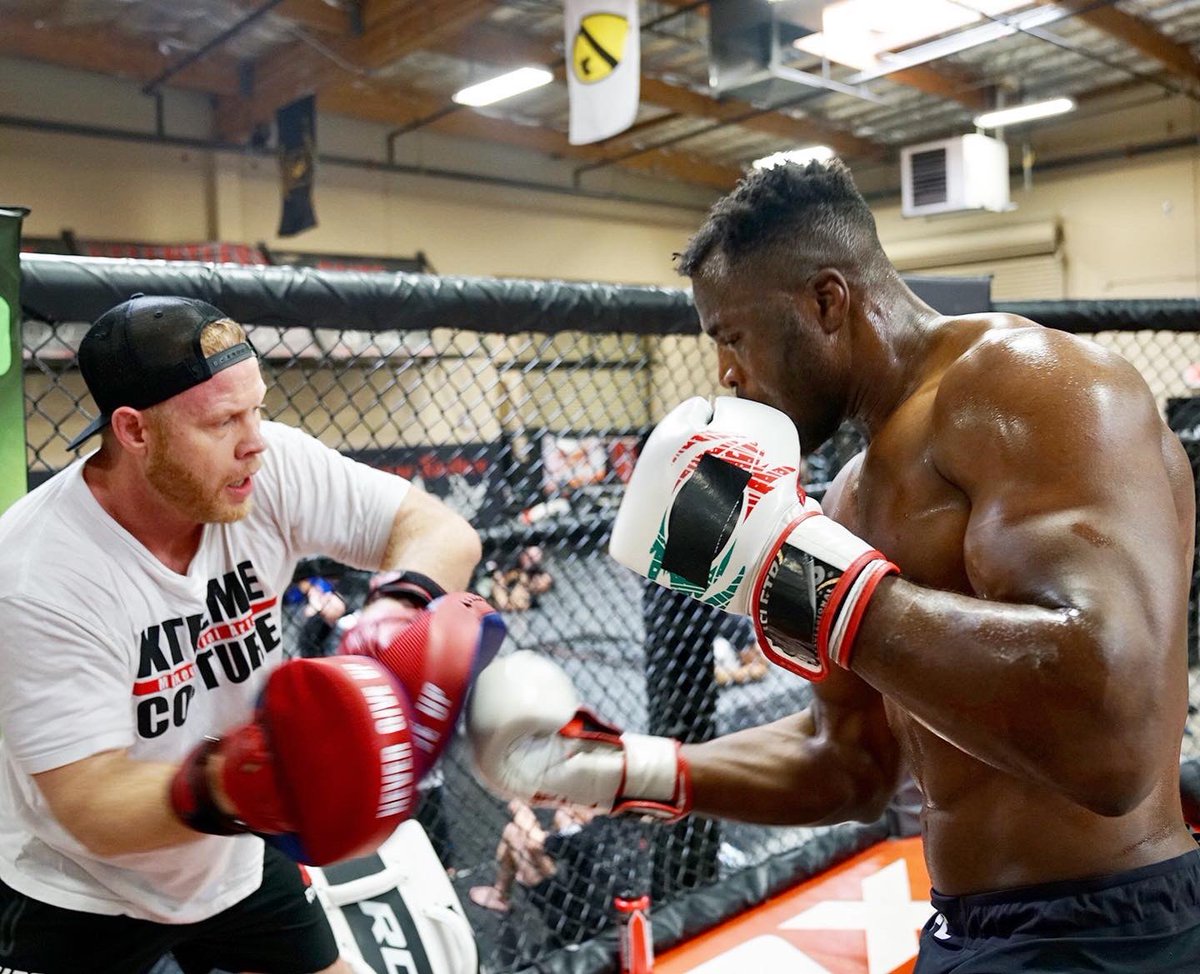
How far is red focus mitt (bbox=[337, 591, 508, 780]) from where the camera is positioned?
1.04 metres

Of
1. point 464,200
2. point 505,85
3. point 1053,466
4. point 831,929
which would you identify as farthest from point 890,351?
point 464,200

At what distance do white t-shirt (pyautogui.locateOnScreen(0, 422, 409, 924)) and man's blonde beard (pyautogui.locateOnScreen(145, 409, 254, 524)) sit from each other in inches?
3.0

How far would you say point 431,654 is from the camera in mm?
1064

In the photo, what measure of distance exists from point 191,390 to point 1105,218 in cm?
996

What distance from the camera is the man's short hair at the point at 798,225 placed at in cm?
128

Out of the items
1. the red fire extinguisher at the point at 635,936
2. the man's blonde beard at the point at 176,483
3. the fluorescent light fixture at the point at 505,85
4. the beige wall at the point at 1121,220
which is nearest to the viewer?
the man's blonde beard at the point at 176,483

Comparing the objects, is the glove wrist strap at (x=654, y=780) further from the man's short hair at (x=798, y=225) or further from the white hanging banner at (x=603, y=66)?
the white hanging banner at (x=603, y=66)

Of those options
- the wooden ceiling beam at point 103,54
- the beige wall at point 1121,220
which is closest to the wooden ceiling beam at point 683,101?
the beige wall at point 1121,220

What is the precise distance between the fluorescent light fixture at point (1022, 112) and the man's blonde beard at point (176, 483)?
332 inches

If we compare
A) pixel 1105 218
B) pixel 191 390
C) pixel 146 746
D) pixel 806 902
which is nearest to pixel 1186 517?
pixel 191 390

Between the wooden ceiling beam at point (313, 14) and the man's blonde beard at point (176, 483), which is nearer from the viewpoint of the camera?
the man's blonde beard at point (176, 483)

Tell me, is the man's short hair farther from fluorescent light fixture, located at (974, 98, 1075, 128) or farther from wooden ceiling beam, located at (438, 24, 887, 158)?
fluorescent light fixture, located at (974, 98, 1075, 128)

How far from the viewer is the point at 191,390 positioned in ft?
4.25

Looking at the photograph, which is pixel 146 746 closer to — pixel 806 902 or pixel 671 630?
pixel 671 630
